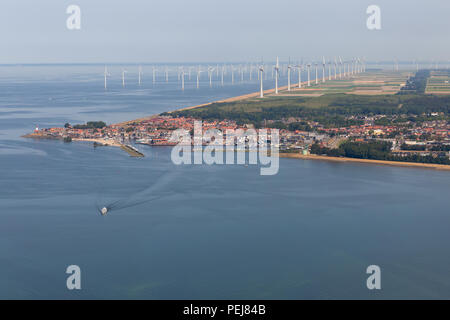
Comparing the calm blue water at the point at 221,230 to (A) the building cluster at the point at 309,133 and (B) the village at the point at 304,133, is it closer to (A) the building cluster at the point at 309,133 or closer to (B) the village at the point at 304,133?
(B) the village at the point at 304,133

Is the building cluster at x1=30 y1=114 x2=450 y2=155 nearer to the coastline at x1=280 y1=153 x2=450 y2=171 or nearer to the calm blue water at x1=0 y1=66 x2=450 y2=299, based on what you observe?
the coastline at x1=280 y1=153 x2=450 y2=171

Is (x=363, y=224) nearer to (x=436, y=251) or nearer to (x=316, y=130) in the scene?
(x=436, y=251)

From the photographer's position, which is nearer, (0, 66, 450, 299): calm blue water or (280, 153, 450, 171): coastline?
(0, 66, 450, 299): calm blue water

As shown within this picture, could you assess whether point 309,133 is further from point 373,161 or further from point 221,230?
point 221,230

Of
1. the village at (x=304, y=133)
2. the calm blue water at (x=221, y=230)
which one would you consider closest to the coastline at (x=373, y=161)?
the village at (x=304, y=133)

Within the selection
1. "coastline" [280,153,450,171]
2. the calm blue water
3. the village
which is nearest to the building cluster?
the village

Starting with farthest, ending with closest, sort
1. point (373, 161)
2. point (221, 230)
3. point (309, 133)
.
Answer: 1. point (309, 133)
2. point (373, 161)
3. point (221, 230)

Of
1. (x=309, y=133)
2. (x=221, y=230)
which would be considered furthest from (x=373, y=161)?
(x=221, y=230)
